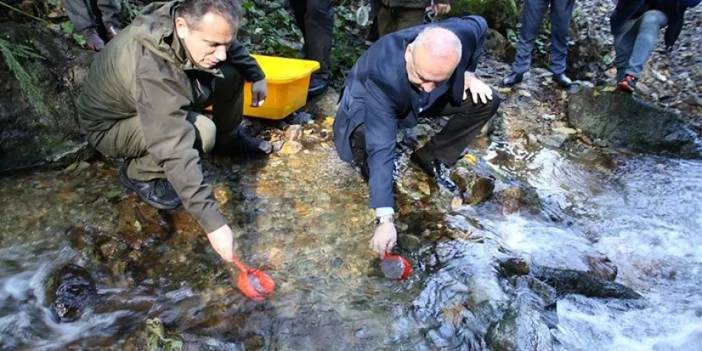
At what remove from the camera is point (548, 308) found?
3004 mm

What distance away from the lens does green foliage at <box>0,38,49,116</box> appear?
3.22m

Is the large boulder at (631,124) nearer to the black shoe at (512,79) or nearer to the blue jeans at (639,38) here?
the blue jeans at (639,38)

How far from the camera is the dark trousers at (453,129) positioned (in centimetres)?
371

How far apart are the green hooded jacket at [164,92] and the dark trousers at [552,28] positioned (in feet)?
12.8

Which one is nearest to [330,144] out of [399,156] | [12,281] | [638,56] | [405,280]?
[399,156]

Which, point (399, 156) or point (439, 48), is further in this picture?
point (399, 156)

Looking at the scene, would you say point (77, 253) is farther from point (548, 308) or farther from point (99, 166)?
point (548, 308)

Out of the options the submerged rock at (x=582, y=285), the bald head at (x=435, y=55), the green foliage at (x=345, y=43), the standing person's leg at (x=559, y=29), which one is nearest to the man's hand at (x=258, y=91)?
the bald head at (x=435, y=55)

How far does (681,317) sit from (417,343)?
172cm

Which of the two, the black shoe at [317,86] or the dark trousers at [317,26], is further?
the black shoe at [317,86]

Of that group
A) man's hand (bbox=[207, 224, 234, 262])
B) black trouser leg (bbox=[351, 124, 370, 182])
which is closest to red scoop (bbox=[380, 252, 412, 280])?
black trouser leg (bbox=[351, 124, 370, 182])

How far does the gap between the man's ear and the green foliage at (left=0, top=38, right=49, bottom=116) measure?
1.44 metres

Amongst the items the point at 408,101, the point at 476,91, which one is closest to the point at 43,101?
the point at 408,101

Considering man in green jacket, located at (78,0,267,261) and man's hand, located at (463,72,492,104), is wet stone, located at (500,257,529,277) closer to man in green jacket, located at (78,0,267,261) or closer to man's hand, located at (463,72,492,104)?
man's hand, located at (463,72,492,104)
